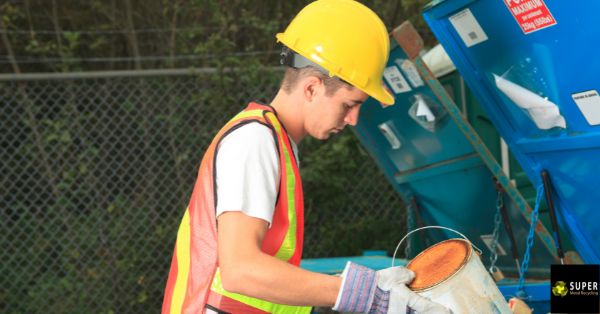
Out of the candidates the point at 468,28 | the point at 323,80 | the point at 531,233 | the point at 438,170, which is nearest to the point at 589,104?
the point at 468,28

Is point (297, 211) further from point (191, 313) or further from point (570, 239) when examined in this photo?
point (570, 239)

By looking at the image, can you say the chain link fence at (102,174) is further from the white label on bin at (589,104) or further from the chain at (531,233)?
the white label on bin at (589,104)

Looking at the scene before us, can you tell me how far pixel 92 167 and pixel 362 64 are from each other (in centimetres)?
408

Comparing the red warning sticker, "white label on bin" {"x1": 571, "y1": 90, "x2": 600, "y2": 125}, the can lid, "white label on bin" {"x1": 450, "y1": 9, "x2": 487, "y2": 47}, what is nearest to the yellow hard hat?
the can lid

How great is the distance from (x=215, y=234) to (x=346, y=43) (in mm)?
601

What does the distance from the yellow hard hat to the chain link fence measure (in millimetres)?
3751

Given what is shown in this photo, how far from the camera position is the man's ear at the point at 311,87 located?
92.0 inches

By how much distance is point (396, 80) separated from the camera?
4258 mm

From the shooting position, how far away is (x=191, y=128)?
620 cm

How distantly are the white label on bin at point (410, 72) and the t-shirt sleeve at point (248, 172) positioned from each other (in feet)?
6.58

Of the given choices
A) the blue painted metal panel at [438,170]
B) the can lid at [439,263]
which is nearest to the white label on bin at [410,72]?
the blue painted metal panel at [438,170]

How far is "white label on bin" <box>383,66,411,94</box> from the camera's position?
4211mm

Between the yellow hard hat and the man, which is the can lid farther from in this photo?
the yellow hard hat

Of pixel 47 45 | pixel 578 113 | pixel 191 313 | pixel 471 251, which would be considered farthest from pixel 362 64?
pixel 47 45
